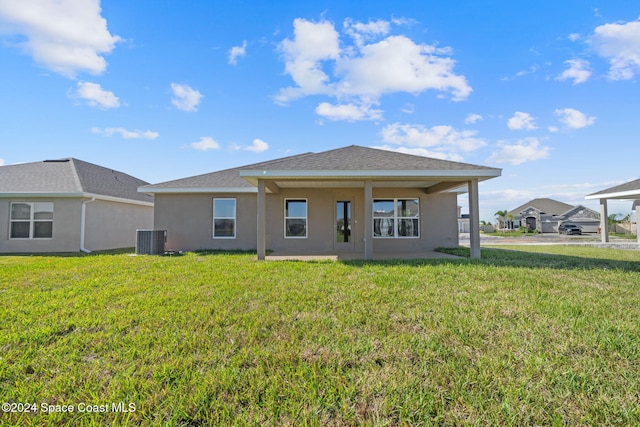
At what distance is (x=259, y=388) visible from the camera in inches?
96.3

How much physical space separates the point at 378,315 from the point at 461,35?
34.6 feet

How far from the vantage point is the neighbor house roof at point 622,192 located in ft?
52.2

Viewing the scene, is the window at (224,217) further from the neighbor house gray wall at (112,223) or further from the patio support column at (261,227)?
the neighbor house gray wall at (112,223)

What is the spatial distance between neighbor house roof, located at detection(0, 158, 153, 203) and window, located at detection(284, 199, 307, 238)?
27.5 feet

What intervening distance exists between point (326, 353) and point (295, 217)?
9.61m

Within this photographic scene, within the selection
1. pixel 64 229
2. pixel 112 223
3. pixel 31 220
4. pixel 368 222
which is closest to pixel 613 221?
pixel 368 222

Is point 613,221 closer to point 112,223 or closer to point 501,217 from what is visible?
point 501,217

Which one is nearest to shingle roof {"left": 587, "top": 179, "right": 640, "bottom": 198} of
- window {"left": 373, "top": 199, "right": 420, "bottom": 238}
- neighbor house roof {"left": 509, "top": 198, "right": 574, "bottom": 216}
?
window {"left": 373, "top": 199, "right": 420, "bottom": 238}

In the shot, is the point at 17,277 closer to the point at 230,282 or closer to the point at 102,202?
the point at 230,282

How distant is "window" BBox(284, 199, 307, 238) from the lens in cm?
1245

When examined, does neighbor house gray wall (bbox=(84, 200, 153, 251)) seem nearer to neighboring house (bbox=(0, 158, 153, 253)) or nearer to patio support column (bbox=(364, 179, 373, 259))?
neighboring house (bbox=(0, 158, 153, 253))

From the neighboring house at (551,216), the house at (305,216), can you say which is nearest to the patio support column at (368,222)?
the house at (305,216)

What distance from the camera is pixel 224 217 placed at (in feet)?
41.8

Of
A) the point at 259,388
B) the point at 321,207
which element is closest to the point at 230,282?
the point at 259,388
